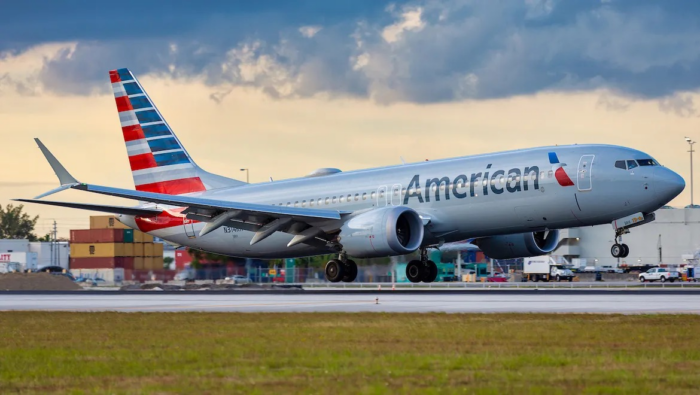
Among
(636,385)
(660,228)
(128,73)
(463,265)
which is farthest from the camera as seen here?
(660,228)

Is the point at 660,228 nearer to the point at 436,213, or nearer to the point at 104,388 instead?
the point at 436,213

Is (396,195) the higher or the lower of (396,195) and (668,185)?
the higher

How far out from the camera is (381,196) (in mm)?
45625

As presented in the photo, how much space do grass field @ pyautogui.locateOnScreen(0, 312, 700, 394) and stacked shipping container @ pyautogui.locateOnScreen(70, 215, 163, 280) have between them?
179 ft

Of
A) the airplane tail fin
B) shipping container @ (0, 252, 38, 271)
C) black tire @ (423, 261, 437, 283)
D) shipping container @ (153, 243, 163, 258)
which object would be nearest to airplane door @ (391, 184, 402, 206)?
black tire @ (423, 261, 437, 283)

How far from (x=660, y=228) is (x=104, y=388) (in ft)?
383

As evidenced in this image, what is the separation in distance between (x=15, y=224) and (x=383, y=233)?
151m

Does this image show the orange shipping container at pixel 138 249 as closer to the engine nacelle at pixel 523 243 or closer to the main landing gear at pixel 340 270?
the main landing gear at pixel 340 270

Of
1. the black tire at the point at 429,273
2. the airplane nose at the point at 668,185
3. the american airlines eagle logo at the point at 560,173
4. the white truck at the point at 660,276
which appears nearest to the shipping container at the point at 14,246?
the white truck at the point at 660,276

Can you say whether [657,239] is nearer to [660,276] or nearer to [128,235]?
[660,276]

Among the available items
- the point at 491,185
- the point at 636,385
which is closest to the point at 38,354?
the point at 636,385

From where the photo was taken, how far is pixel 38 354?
59.4 ft

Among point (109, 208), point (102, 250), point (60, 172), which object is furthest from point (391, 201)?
point (102, 250)

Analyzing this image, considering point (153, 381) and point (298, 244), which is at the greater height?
point (298, 244)
